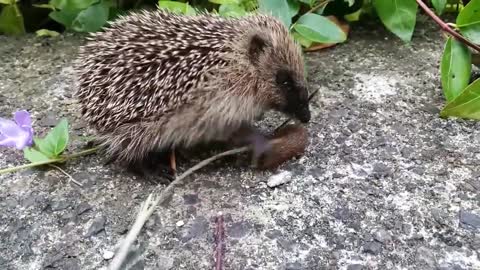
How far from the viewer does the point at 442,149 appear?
2004mm

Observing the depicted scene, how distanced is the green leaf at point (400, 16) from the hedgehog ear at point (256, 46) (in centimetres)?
54

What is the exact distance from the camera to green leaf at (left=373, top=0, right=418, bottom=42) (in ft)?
7.62

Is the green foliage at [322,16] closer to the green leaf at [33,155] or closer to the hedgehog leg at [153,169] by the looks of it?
the hedgehog leg at [153,169]

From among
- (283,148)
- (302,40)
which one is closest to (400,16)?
(302,40)

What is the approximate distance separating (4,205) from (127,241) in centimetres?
44

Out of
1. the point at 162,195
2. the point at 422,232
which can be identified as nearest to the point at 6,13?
the point at 162,195

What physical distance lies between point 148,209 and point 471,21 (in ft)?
4.03

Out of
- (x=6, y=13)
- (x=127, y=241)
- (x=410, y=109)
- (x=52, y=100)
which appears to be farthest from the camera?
(x=6, y=13)

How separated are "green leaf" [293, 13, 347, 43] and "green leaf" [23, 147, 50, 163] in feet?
3.22

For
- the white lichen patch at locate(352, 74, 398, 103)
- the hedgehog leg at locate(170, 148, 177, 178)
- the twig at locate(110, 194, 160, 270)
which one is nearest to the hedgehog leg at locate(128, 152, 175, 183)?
the hedgehog leg at locate(170, 148, 177, 178)

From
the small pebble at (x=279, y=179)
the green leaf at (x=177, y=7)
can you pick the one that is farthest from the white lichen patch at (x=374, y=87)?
the green leaf at (x=177, y=7)

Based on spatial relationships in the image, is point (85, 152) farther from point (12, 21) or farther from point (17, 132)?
point (12, 21)

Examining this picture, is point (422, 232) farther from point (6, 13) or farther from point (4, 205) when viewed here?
point (6, 13)

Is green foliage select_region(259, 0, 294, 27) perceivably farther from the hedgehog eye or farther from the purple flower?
the purple flower
